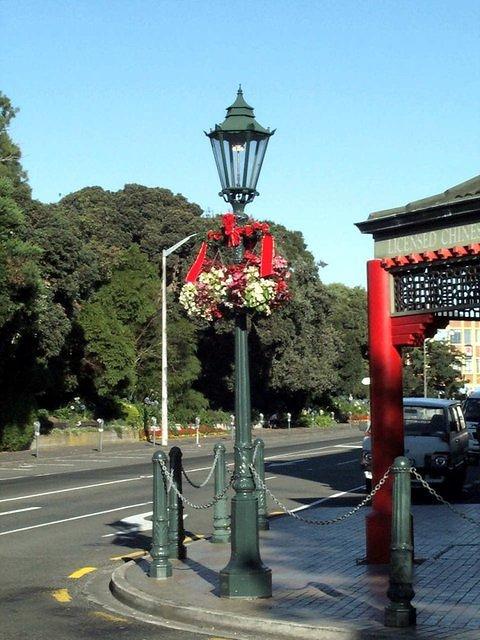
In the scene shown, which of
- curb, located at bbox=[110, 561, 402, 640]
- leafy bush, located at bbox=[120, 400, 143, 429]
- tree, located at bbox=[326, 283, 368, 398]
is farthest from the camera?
tree, located at bbox=[326, 283, 368, 398]

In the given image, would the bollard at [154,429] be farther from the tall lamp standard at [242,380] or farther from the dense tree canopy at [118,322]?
the tall lamp standard at [242,380]

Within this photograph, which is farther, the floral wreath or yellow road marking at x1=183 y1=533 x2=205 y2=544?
yellow road marking at x1=183 y1=533 x2=205 y2=544

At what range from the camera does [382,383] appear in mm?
12773

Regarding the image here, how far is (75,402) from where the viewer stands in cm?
4841

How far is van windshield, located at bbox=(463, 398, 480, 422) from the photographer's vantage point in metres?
35.0

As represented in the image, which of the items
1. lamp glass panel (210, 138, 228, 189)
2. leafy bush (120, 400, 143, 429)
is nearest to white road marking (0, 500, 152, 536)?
lamp glass panel (210, 138, 228, 189)

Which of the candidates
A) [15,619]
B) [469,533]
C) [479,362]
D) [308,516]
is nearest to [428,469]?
[308,516]

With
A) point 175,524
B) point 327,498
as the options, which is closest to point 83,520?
point 175,524

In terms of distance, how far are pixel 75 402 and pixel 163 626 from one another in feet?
130

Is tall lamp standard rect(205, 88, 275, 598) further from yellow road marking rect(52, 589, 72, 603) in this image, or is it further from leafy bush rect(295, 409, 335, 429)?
leafy bush rect(295, 409, 335, 429)

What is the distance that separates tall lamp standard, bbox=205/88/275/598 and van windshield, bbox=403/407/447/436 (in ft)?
36.5

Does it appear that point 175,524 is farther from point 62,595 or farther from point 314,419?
point 314,419

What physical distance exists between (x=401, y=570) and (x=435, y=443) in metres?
12.2

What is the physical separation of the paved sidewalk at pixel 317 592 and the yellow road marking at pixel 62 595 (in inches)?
19.1
